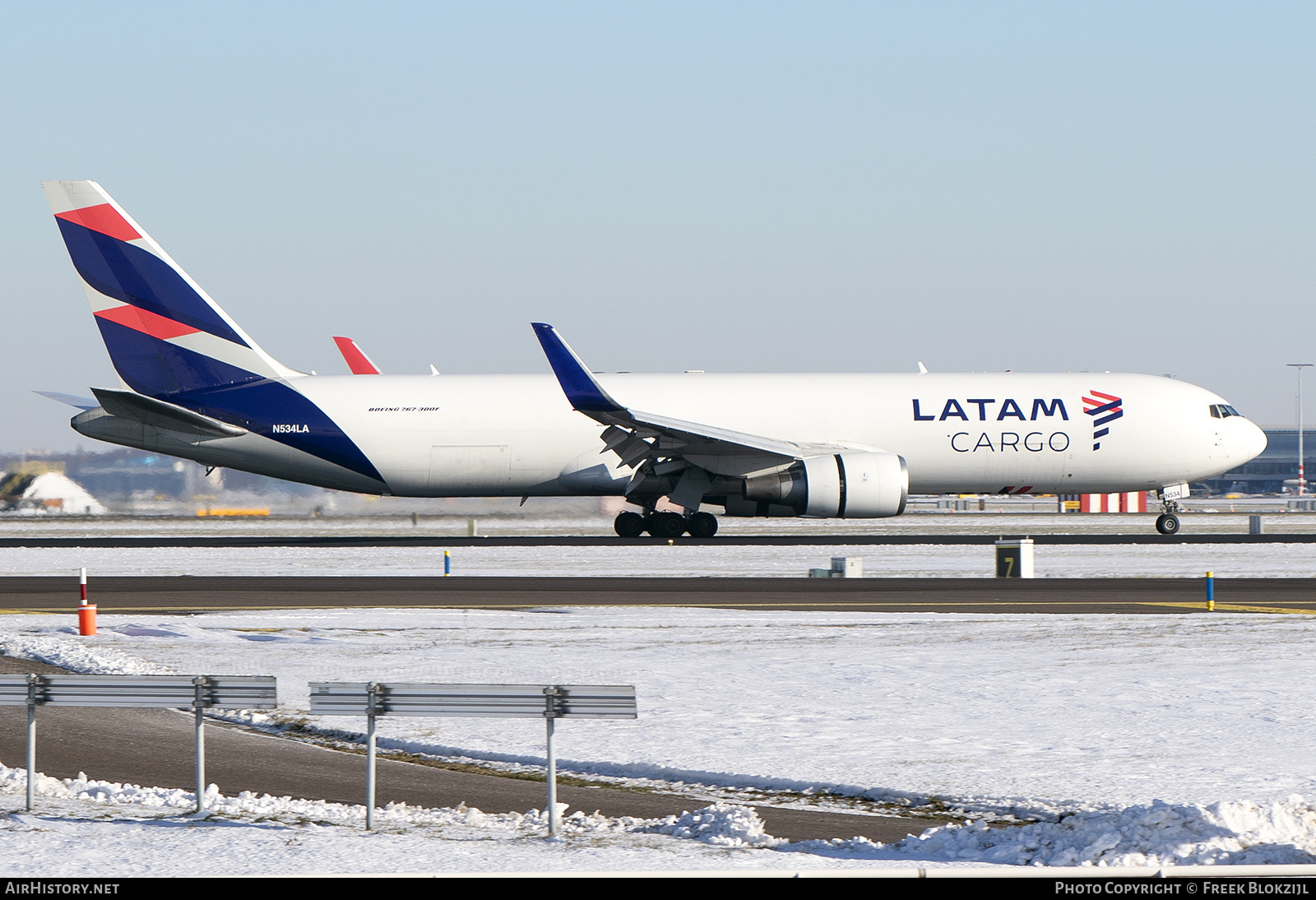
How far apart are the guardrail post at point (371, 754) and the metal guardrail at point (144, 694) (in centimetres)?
67

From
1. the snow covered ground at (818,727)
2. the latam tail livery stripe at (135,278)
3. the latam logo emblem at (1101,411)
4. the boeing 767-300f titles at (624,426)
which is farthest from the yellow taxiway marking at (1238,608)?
the latam tail livery stripe at (135,278)

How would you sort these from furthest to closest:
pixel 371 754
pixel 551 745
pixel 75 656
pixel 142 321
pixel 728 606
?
1. pixel 142 321
2. pixel 728 606
3. pixel 75 656
4. pixel 371 754
5. pixel 551 745

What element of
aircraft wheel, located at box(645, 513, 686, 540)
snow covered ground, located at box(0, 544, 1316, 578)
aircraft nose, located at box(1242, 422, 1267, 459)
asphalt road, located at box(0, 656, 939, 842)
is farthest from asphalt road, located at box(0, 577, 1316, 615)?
aircraft nose, located at box(1242, 422, 1267, 459)

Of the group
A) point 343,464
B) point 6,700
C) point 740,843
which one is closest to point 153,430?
point 343,464

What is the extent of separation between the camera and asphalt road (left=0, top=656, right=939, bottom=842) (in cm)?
937

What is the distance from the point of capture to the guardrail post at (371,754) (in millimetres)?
8938

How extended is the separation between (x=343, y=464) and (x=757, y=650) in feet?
77.5

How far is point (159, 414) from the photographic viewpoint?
3719cm

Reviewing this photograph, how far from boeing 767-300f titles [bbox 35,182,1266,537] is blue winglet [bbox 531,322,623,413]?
1177 mm

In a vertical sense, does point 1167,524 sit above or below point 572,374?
below

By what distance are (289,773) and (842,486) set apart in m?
27.1

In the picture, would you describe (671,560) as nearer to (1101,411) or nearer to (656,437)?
(656,437)

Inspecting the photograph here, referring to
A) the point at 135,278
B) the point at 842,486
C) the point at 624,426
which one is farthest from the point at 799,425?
the point at 135,278

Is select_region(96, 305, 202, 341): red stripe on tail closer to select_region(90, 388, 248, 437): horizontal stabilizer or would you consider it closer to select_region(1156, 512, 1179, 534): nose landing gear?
select_region(90, 388, 248, 437): horizontal stabilizer
